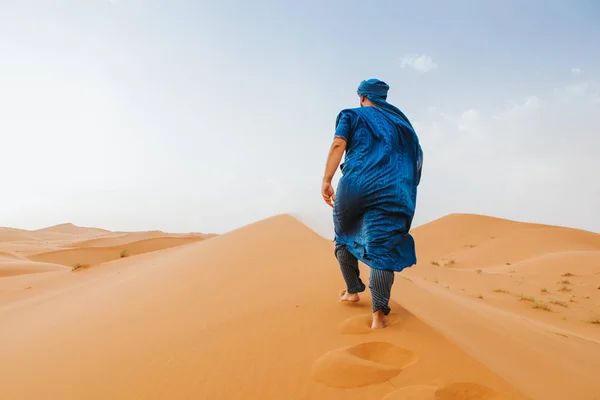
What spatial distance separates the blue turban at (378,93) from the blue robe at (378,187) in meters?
0.08

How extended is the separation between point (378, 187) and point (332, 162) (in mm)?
364

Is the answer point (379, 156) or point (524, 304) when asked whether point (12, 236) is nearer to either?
point (524, 304)

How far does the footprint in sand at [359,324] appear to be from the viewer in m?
2.25

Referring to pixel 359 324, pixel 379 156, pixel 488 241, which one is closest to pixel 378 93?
pixel 379 156

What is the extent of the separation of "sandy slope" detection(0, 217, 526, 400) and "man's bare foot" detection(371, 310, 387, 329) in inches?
2.5

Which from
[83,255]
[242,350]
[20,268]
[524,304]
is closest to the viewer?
[242,350]

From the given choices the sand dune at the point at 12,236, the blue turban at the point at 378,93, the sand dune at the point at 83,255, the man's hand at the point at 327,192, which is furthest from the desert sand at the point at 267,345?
the sand dune at the point at 12,236

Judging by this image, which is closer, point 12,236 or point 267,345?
point 267,345

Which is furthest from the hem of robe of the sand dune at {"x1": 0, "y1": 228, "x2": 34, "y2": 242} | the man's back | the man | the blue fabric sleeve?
the sand dune at {"x1": 0, "y1": 228, "x2": 34, "y2": 242}

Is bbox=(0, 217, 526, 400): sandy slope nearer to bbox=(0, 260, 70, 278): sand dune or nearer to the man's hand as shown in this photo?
the man's hand

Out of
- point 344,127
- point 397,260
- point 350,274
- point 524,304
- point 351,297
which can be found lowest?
point 524,304

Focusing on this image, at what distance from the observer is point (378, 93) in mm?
2770

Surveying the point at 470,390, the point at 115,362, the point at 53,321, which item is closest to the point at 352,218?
the point at 470,390

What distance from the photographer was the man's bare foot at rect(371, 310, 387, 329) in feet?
7.42
